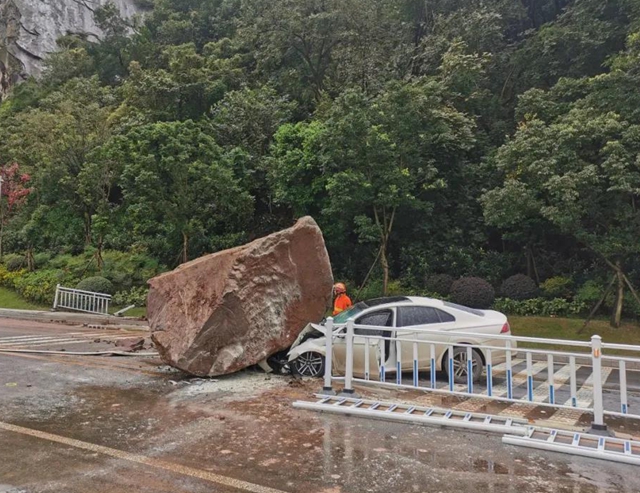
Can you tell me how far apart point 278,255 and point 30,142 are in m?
28.1

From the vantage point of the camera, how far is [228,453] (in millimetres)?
4648

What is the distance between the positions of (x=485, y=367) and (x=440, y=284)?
9.48 meters

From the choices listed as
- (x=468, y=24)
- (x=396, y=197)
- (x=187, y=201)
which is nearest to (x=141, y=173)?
(x=187, y=201)

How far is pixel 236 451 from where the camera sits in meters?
4.70

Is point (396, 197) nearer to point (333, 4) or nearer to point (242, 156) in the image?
point (242, 156)

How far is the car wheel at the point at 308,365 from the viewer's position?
7.81 meters

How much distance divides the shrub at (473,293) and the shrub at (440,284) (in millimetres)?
842

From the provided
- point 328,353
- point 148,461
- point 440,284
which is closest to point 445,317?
point 328,353

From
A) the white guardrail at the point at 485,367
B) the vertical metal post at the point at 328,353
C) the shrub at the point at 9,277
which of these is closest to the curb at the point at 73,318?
the shrub at the point at 9,277

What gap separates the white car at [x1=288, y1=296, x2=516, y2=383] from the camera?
297 inches

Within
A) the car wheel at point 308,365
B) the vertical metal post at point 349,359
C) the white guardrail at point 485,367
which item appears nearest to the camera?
the white guardrail at point 485,367

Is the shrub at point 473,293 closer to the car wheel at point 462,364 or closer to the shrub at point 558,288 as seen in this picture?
the shrub at point 558,288

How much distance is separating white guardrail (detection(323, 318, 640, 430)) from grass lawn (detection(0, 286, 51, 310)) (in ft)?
63.3

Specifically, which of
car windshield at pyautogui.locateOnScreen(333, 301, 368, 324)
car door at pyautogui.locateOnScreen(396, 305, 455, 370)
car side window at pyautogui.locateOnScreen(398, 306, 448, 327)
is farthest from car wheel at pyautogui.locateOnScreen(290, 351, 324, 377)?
car side window at pyautogui.locateOnScreen(398, 306, 448, 327)
